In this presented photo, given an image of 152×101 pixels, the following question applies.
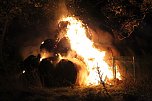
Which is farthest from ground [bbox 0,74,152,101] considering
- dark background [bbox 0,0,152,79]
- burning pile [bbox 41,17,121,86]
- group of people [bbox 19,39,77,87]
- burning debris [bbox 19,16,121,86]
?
dark background [bbox 0,0,152,79]

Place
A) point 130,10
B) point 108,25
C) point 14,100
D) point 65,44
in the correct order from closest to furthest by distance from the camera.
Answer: point 14,100 < point 130,10 < point 65,44 < point 108,25

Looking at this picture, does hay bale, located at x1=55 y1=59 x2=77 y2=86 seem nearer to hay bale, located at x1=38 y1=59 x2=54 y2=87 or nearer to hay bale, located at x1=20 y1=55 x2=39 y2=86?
hay bale, located at x1=38 y1=59 x2=54 y2=87

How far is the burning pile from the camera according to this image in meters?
19.5

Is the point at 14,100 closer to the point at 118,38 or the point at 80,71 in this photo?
the point at 80,71

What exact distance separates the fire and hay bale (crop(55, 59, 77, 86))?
47cm

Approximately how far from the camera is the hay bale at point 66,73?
736 inches

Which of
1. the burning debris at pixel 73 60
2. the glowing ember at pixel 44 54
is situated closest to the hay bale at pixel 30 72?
the burning debris at pixel 73 60

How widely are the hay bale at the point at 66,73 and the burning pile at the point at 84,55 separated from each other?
0.38m

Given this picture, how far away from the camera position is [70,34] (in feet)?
70.8

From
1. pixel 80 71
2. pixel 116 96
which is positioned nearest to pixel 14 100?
pixel 116 96

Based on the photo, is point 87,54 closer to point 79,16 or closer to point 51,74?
point 79,16

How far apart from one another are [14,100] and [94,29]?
11.0 metres

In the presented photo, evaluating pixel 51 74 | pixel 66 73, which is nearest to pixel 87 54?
pixel 66 73

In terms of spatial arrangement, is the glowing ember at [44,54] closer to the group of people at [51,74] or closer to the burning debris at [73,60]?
the burning debris at [73,60]
